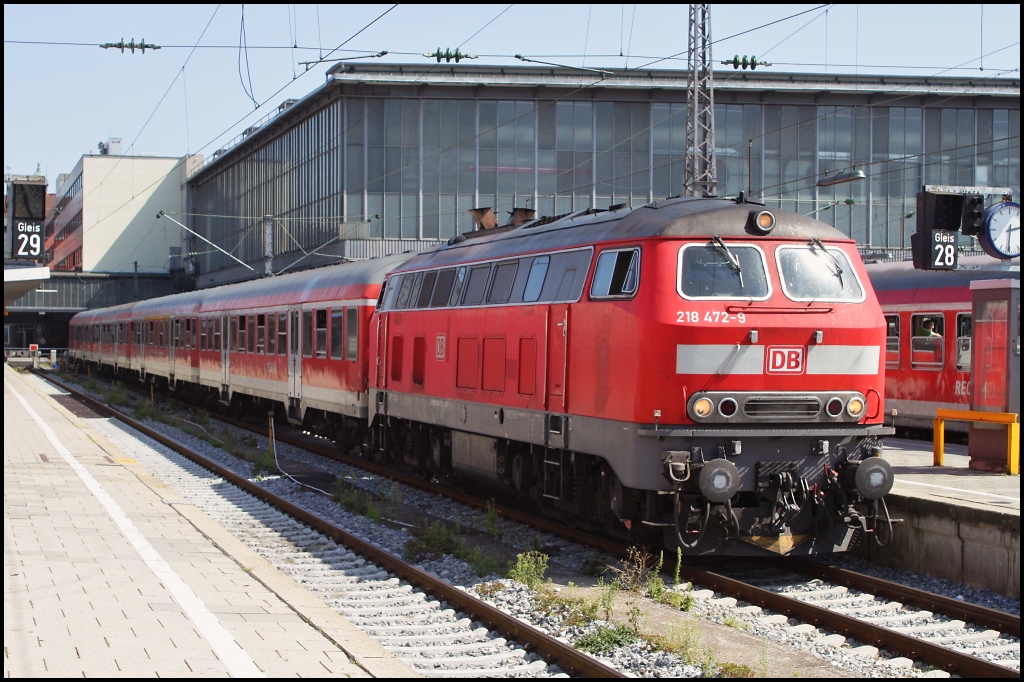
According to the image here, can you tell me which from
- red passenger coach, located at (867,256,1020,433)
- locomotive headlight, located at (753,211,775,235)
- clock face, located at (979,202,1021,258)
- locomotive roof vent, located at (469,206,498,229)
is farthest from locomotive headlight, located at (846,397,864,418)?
red passenger coach, located at (867,256,1020,433)

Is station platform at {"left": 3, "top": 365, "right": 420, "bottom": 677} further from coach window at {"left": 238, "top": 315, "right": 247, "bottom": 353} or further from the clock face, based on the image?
coach window at {"left": 238, "top": 315, "right": 247, "bottom": 353}

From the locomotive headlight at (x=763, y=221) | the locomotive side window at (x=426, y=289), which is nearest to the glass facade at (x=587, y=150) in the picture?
the locomotive side window at (x=426, y=289)

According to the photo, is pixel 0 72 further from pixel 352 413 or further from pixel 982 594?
pixel 352 413

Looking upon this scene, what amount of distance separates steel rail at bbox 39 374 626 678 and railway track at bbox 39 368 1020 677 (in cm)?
88

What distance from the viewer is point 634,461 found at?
10609 mm

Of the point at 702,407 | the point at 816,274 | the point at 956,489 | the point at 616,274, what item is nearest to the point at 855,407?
the point at 816,274

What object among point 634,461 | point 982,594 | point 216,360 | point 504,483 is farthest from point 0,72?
point 216,360

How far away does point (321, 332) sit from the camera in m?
22.2

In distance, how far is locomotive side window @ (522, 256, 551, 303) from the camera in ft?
42.0

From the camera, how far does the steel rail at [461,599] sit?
25.8 feet

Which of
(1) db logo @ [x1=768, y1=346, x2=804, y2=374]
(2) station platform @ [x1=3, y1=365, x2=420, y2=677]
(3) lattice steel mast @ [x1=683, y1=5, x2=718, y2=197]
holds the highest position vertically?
(3) lattice steel mast @ [x1=683, y1=5, x2=718, y2=197]

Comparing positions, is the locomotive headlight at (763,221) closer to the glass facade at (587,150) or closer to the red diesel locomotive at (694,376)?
the red diesel locomotive at (694,376)

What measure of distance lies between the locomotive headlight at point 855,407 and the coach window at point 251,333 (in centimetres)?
1888

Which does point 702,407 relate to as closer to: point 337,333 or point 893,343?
point 337,333
